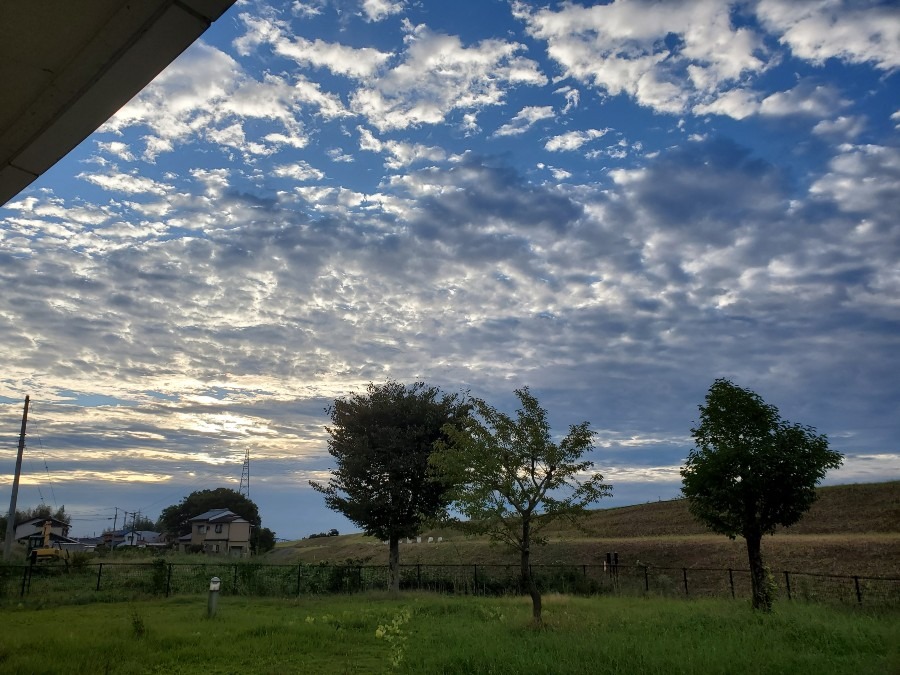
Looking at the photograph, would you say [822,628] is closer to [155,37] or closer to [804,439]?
[804,439]

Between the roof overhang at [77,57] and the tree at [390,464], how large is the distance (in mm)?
25958

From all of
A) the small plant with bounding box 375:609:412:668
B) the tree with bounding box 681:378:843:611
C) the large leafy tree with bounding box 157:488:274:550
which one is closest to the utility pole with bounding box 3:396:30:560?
the small plant with bounding box 375:609:412:668

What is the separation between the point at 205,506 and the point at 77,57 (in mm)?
110163

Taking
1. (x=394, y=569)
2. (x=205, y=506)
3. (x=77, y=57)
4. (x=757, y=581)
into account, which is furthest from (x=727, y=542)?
(x=205, y=506)

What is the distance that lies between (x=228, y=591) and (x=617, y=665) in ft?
74.4

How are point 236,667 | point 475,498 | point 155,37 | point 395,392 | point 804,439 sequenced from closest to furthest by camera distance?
point 155,37
point 236,667
point 475,498
point 804,439
point 395,392

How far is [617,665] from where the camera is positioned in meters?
9.38

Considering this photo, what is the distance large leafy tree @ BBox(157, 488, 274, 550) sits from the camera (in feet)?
332

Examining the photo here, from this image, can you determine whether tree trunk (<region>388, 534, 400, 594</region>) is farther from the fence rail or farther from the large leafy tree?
the large leafy tree

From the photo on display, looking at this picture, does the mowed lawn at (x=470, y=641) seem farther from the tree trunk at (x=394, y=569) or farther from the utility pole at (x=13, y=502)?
the utility pole at (x=13, y=502)

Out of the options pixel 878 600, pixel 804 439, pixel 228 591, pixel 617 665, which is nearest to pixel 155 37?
pixel 617 665

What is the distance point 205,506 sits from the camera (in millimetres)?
102125

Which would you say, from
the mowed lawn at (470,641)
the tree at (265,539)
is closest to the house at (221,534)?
the tree at (265,539)

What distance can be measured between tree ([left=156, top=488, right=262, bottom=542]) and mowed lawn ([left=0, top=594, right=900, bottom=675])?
8734 centimetres
